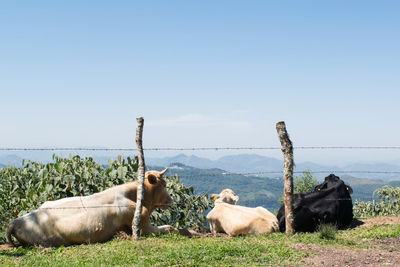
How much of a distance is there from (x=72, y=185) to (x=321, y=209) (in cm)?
656

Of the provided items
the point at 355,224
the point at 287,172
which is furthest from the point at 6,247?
the point at 355,224

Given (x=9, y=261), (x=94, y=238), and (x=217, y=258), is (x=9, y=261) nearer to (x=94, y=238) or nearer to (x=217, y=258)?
(x=94, y=238)

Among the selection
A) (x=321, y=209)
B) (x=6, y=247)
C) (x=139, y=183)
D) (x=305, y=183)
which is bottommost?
(x=6, y=247)

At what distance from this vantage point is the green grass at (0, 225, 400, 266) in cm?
778

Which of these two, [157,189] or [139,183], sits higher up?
[139,183]

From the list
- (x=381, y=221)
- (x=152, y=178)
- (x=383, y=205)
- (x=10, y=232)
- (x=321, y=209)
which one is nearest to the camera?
(x=10, y=232)

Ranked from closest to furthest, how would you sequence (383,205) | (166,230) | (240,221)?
(166,230) < (240,221) < (383,205)

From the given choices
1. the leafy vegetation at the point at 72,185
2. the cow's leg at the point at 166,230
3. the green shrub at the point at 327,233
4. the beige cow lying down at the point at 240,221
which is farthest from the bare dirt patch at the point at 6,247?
the green shrub at the point at 327,233

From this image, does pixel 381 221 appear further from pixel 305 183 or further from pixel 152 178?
pixel 305 183

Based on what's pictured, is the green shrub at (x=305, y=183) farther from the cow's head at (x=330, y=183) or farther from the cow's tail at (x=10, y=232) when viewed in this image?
the cow's tail at (x=10, y=232)

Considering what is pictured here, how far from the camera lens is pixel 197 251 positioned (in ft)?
27.5

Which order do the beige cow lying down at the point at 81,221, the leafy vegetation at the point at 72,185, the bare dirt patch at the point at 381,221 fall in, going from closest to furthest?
the beige cow lying down at the point at 81,221 < the bare dirt patch at the point at 381,221 < the leafy vegetation at the point at 72,185

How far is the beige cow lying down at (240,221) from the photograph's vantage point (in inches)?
435

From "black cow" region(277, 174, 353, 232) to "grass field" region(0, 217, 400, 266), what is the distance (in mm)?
750
